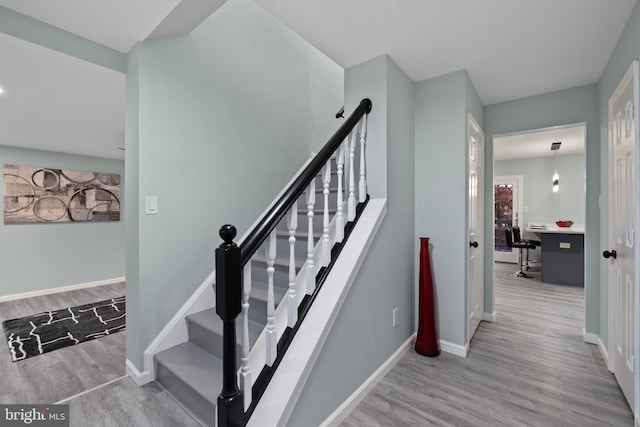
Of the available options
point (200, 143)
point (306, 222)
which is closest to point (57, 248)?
point (200, 143)

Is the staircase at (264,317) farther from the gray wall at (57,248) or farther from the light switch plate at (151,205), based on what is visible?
the gray wall at (57,248)

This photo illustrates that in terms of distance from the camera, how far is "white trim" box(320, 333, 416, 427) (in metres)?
1.59

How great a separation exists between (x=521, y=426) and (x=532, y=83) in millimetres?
2726

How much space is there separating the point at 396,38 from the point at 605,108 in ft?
6.18

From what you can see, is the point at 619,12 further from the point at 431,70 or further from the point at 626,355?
Answer: the point at 626,355

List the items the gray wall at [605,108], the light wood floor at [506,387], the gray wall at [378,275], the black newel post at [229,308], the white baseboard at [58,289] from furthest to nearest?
1. the white baseboard at [58,289]
2. the gray wall at [605,108]
3. the light wood floor at [506,387]
4. the gray wall at [378,275]
5. the black newel post at [229,308]

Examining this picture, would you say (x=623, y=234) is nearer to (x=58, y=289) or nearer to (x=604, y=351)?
(x=604, y=351)

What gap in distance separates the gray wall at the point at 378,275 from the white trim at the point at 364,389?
1.4 inches

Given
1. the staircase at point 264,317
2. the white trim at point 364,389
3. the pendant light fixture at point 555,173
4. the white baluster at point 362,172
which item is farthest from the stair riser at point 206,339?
the pendant light fixture at point 555,173

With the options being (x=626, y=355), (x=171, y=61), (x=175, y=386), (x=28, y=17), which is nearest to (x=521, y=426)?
(x=626, y=355)

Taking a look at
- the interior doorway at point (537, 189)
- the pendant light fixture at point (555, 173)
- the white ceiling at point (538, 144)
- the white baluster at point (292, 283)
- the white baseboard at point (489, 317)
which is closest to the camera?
the white baluster at point (292, 283)

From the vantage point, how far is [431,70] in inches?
93.7

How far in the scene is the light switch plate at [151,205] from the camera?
1922mm

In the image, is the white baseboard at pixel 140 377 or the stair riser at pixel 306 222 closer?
the white baseboard at pixel 140 377
